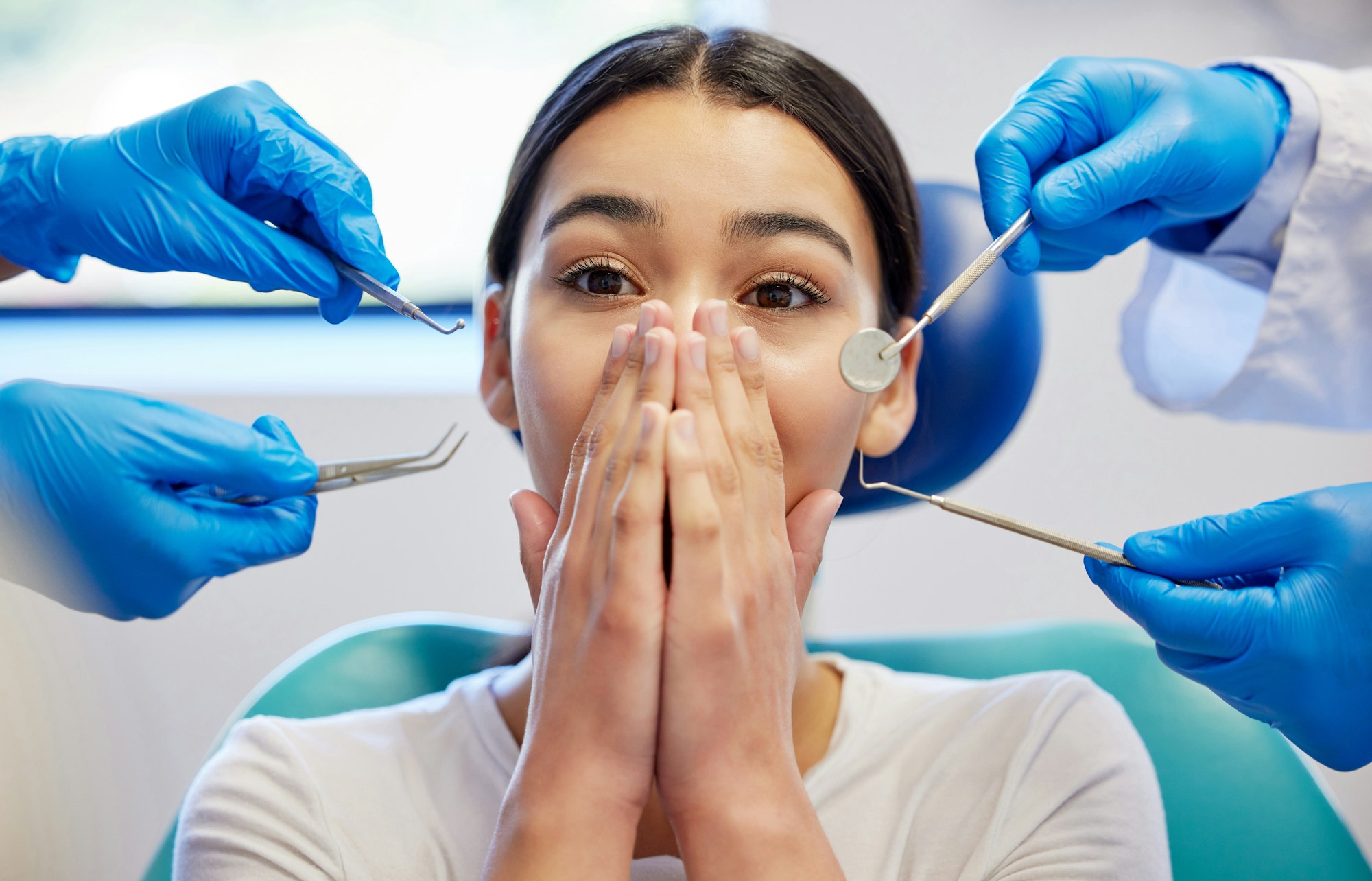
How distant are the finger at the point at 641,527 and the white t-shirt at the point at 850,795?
0.43 m

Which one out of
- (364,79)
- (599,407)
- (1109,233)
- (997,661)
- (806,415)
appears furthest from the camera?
(364,79)

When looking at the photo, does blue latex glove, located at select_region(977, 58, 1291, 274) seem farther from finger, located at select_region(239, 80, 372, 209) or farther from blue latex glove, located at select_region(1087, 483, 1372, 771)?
finger, located at select_region(239, 80, 372, 209)

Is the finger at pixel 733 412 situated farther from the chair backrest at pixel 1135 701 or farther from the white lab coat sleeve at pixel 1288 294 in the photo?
the white lab coat sleeve at pixel 1288 294

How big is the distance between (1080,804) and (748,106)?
93 cm

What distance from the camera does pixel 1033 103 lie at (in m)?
1.34

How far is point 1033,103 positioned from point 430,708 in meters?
1.15

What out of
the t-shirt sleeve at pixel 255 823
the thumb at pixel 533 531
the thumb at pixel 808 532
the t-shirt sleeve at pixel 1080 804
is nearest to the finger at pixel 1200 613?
the t-shirt sleeve at pixel 1080 804

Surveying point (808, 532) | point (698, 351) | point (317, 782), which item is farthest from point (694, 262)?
point (317, 782)

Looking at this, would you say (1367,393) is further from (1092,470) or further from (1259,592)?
(1092,470)

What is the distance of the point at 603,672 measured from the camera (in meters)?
0.96

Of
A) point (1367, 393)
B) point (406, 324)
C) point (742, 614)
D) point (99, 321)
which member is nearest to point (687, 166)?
point (742, 614)

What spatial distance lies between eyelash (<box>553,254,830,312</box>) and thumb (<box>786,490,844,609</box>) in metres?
0.23

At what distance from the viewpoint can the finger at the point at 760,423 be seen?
104cm

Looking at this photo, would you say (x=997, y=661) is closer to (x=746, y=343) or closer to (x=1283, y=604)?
(x=1283, y=604)
